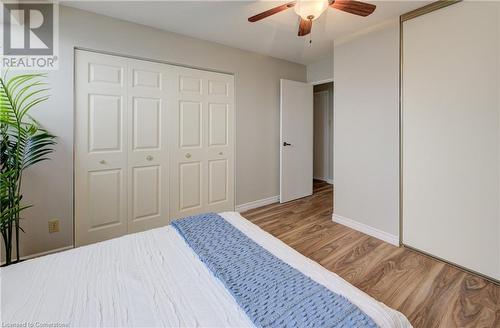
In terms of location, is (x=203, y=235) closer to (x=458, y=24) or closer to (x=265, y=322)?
(x=265, y=322)

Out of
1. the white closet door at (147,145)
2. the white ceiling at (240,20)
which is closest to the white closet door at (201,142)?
the white closet door at (147,145)

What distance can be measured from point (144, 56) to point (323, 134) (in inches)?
159

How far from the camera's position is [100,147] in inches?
90.4

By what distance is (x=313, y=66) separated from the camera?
12.4ft

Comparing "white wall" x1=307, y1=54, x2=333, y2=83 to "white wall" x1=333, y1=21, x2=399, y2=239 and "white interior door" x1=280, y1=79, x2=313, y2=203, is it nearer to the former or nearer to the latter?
"white interior door" x1=280, y1=79, x2=313, y2=203

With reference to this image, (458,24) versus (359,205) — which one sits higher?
(458,24)

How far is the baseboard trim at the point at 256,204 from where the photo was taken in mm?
3309

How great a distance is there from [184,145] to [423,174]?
2.52 meters

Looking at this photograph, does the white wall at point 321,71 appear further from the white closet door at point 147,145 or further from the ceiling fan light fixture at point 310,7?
the white closet door at point 147,145

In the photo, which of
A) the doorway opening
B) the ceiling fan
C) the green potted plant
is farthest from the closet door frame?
the green potted plant

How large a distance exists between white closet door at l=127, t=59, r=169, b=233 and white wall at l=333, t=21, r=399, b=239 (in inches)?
82.6

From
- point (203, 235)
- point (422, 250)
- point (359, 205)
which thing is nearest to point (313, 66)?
point (359, 205)

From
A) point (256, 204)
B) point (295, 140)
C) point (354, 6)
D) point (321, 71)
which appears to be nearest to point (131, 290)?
point (354, 6)

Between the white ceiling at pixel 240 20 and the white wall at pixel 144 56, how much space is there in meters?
0.13
